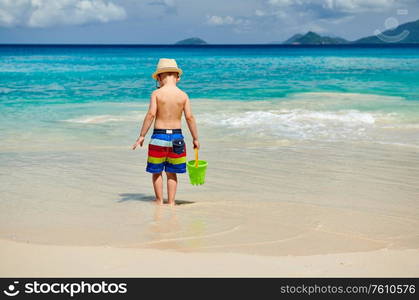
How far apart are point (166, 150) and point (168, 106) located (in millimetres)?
441

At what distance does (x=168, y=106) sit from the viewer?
19.1 feet

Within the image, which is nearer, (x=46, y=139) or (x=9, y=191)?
(x=9, y=191)

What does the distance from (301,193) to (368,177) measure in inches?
49.6

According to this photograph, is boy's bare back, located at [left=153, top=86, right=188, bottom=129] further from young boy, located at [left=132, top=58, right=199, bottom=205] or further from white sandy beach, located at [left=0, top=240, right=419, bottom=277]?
white sandy beach, located at [left=0, top=240, right=419, bottom=277]

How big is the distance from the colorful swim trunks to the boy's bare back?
0.23ft

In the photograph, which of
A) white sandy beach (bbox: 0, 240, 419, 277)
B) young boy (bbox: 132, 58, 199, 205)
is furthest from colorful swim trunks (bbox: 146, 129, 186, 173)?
white sandy beach (bbox: 0, 240, 419, 277)

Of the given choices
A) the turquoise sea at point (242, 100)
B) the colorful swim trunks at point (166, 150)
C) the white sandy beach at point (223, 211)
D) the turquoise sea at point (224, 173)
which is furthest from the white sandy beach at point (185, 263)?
the turquoise sea at point (242, 100)

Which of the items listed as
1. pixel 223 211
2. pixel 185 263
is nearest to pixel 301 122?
pixel 223 211

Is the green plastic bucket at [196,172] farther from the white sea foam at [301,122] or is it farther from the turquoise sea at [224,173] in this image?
the white sea foam at [301,122]

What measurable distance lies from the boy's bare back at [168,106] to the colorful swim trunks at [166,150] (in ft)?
0.23

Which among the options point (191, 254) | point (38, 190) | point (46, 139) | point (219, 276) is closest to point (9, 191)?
point (38, 190)

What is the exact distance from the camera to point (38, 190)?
6.53m

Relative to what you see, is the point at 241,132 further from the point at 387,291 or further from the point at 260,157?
the point at 387,291

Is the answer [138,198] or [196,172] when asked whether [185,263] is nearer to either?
[196,172]
